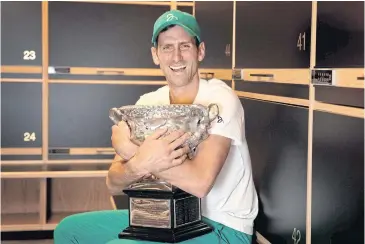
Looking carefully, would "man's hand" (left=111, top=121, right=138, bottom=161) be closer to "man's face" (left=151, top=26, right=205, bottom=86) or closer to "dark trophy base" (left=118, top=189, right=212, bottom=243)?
"dark trophy base" (left=118, top=189, right=212, bottom=243)

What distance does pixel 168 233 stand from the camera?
5.29 feet

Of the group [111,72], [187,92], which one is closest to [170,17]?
[187,92]

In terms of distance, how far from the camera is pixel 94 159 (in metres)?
3.63

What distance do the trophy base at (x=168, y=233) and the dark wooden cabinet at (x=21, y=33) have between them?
2111 millimetres

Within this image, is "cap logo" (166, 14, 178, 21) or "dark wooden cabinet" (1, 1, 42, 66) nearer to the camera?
"cap logo" (166, 14, 178, 21)

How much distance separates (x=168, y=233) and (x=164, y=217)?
0.05 metres

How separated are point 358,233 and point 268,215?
2.38 feet

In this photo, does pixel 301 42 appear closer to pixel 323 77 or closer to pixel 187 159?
pixel 323 77

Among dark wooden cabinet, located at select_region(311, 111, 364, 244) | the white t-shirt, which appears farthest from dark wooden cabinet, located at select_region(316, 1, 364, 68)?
the white t-shirt

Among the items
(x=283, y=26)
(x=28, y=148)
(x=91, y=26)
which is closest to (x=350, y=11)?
(x=283, y=26)

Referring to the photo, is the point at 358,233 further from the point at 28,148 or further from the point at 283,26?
the point at 28,148

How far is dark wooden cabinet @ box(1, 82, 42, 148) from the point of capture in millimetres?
3510

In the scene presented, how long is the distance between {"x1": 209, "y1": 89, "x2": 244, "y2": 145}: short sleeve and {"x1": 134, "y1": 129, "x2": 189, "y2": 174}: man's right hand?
0.45ft

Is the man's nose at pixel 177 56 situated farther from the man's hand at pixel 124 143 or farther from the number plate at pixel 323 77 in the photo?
the number plate at pixel 323 77
